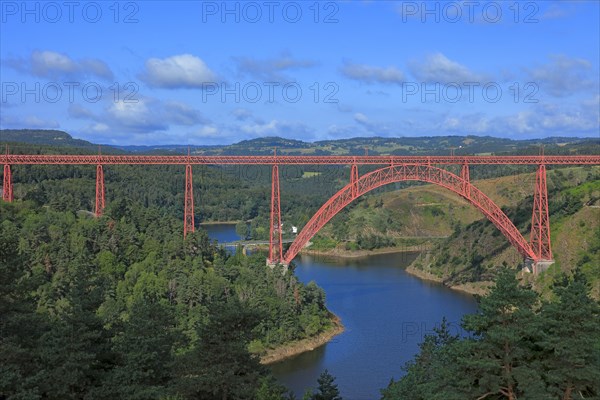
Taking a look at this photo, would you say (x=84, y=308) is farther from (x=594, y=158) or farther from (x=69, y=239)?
(x=594, y=158)

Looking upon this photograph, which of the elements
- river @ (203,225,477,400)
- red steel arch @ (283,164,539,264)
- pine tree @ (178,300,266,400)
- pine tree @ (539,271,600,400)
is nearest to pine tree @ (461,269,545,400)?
pine tree @ (539,271,600,400)

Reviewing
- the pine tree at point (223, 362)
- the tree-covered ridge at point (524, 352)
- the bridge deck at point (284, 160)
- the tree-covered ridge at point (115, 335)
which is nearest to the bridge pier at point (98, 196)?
the bridge deck at point (284, 160)

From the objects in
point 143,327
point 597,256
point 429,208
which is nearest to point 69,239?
point 143,327

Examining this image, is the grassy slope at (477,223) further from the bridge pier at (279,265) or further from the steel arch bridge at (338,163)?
the bridge pier at (279,265)

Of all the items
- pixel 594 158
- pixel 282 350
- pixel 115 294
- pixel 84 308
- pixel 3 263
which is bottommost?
pixel 282 350

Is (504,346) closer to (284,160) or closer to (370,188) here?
(370,188)

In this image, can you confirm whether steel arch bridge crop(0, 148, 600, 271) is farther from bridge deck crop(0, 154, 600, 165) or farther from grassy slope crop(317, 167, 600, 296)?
grassy slope crop(317, 167, 600, 296)
